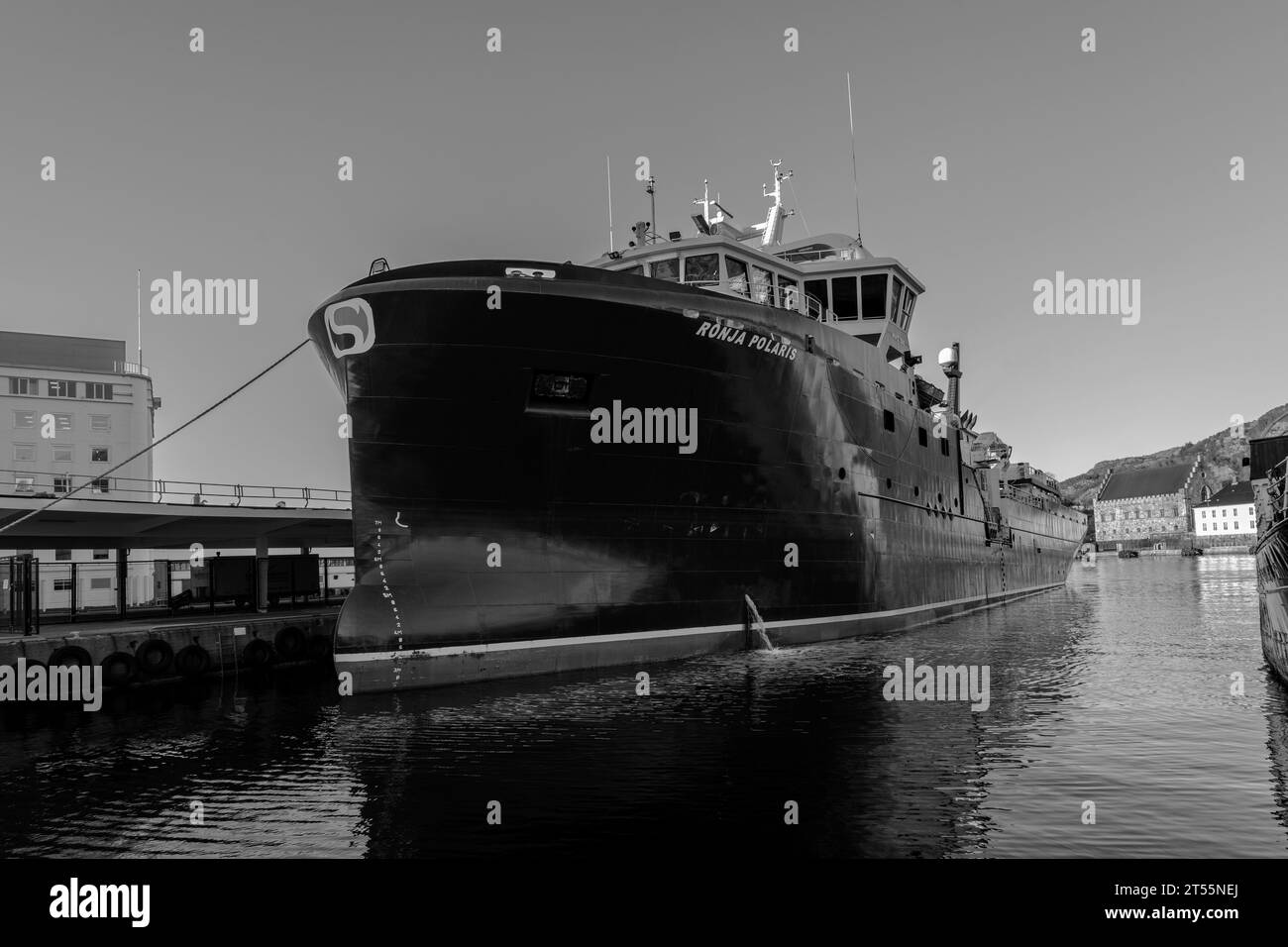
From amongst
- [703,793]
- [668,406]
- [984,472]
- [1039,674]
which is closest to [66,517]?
[668,406]

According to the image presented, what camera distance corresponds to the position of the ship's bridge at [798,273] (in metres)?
20.9

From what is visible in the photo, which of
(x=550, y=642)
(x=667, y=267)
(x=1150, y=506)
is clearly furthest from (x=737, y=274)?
(x=1150, y=506)

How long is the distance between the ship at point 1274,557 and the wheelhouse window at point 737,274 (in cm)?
1193

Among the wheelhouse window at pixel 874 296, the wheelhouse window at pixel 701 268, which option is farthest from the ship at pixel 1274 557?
the wheelhouse window at pixel 701 268

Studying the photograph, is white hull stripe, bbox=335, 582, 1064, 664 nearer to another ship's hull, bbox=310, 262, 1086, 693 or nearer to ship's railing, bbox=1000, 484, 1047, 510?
another ship's hull, bbox=310, 262, 1086, 693

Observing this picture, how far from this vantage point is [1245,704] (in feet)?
42.8

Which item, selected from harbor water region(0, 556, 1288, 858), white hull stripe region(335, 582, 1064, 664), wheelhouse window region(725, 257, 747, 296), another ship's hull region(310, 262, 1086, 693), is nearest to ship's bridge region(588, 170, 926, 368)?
wheelhouse window region(725, 257, 747, 296)

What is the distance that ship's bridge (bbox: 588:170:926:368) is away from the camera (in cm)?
2088

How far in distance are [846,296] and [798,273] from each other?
2.78 m

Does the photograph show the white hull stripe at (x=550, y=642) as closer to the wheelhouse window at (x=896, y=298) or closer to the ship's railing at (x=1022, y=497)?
the wheelhouse window at (x=896, y=298)

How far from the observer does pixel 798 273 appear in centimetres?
2381

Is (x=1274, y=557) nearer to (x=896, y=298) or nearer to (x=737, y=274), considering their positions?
(x=737, y=274)

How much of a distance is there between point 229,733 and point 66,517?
12.9 meters
